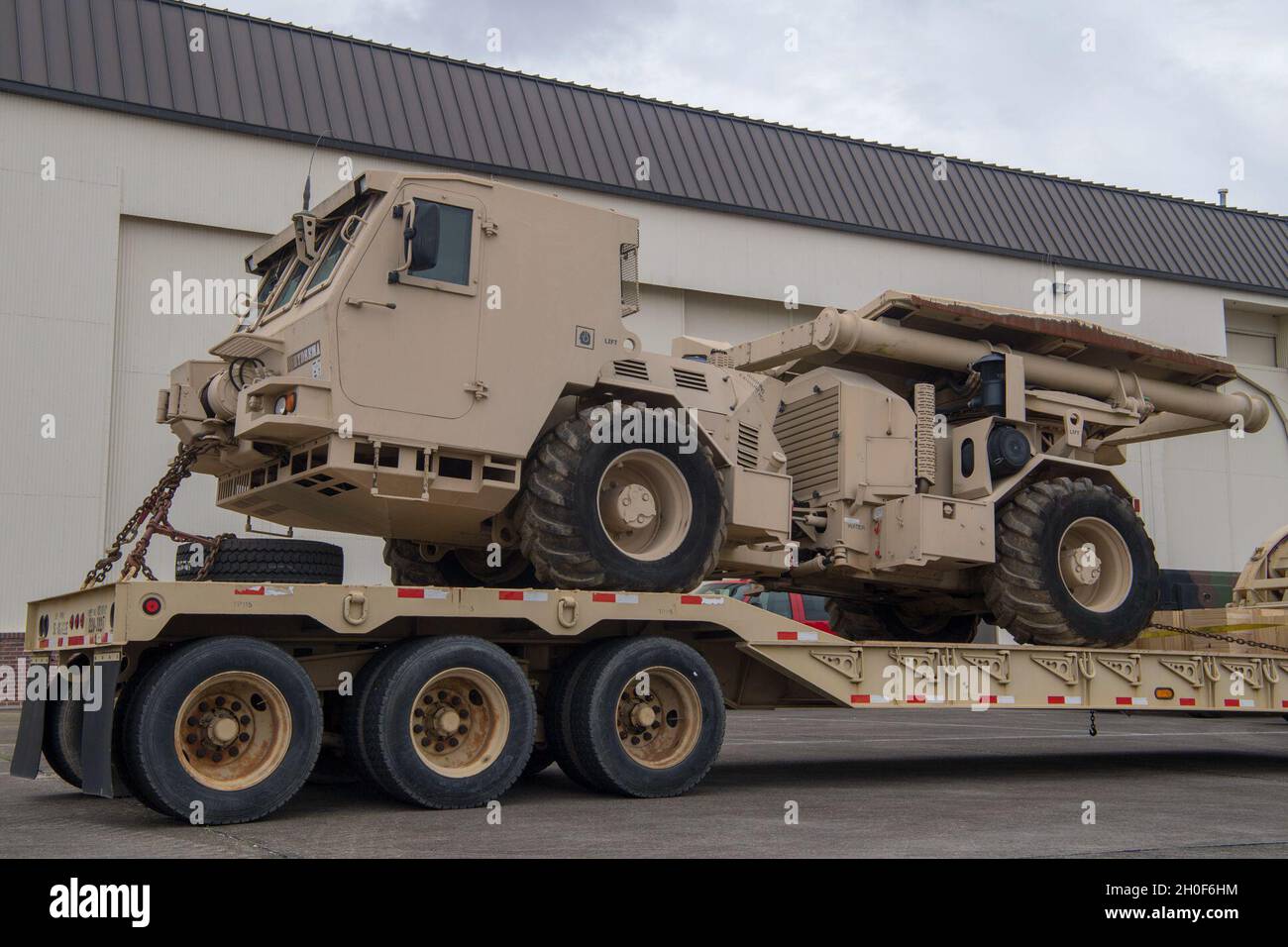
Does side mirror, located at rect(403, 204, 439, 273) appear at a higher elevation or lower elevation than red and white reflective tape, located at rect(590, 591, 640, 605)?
higher

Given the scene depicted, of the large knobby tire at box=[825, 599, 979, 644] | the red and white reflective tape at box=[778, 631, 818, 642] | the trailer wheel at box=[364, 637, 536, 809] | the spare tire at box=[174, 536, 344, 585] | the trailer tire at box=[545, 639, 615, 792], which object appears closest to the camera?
the trailer wheel at box=[364, 637, 536, 809]

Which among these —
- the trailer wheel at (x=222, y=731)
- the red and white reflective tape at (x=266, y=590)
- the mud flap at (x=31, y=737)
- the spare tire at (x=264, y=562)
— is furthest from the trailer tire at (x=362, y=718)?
the mud flap at (x=31, y=737)

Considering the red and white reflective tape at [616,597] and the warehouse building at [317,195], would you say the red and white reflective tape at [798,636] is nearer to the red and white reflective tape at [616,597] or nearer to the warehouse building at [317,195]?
the red and white reflective tape at [616,597]

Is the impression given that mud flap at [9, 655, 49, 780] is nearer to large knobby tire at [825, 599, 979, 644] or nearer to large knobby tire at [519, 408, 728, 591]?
large knobby tire at [519, 408, 728, 591]

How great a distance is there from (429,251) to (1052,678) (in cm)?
582

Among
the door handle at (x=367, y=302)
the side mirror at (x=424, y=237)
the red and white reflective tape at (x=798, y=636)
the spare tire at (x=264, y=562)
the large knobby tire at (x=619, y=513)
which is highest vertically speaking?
the side mirror at (x=424, y=237)

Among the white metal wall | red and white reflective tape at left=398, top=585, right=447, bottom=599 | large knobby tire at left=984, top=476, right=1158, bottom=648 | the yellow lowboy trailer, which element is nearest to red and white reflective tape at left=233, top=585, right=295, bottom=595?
the yellow lowboy trailer

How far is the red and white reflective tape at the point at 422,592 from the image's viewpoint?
26.2 feet

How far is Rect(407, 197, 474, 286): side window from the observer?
8188mm

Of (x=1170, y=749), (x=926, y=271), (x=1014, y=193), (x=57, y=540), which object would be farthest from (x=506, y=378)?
(x=1014, y=193)

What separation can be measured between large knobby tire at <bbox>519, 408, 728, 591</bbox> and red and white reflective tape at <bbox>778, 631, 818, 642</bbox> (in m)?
0.68

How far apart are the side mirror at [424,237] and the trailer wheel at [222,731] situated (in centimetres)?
239

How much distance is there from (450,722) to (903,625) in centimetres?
609

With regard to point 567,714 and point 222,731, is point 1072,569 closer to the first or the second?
point 567,714
